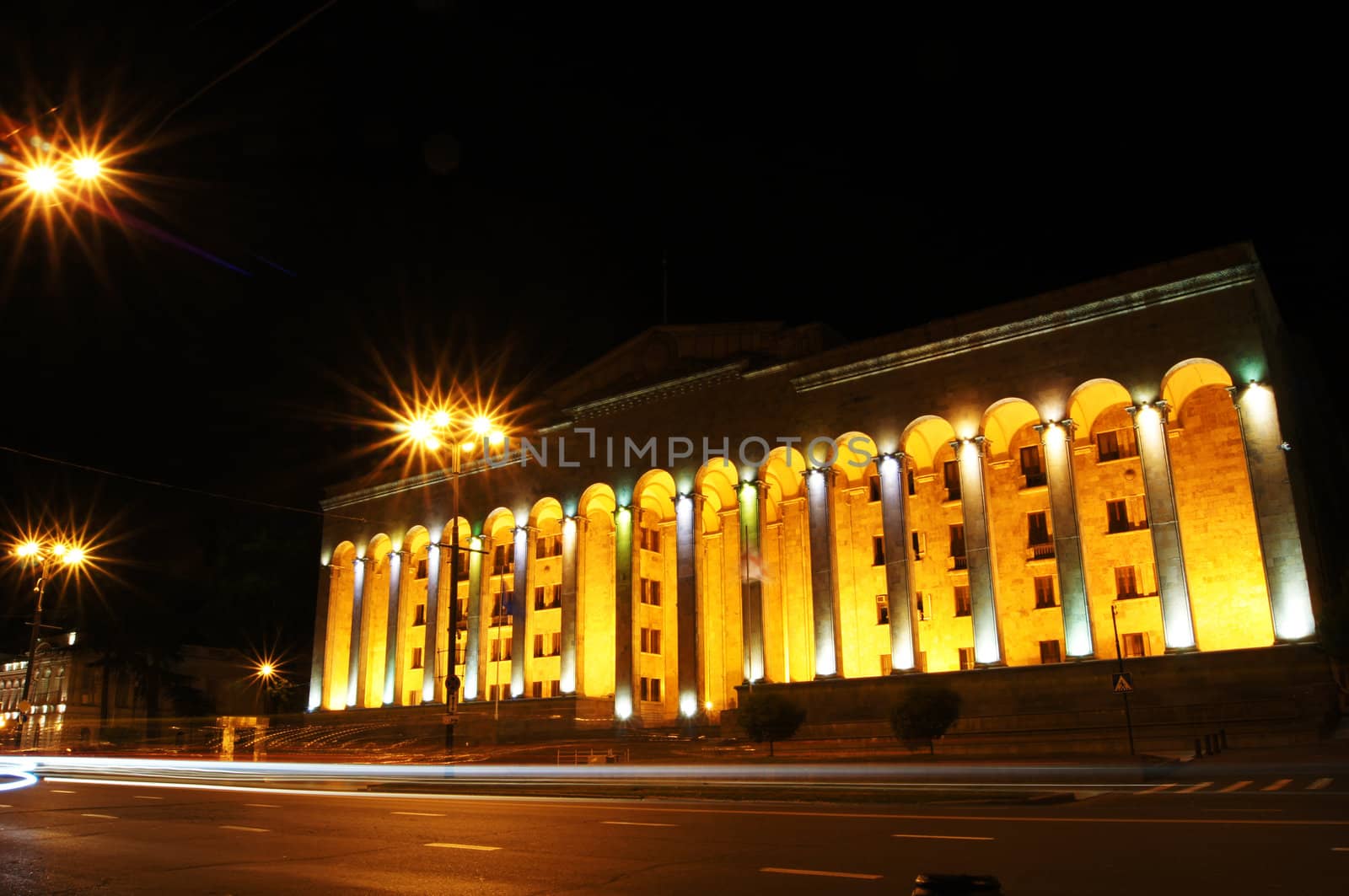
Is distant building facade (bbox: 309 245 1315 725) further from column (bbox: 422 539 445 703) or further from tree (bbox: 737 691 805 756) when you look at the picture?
tree (bbox: 737 691 805 756)

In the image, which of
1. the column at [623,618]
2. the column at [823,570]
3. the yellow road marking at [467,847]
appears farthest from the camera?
the column at [623,618]

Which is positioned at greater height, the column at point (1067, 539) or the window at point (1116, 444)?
the window at point (1116, 444)

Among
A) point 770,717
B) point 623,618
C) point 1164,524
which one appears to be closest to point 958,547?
point 1164,524

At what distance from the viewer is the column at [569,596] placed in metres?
47.8

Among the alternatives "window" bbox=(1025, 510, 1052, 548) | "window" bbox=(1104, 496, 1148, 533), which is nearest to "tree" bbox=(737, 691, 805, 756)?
"window" bbox=(1025, 510, 1052, 548)

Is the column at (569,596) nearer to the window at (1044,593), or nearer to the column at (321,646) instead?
the column at (321,646)

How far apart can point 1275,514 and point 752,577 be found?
62.8ft

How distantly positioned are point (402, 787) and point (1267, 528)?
89.8 ft

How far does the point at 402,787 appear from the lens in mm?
21781

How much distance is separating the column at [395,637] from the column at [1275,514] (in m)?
42.4

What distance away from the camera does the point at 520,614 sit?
5053cm

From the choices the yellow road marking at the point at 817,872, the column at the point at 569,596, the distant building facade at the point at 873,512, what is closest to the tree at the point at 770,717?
the distant building facade at the point at 873,512

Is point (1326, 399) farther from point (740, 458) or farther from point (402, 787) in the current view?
point (402, 787)

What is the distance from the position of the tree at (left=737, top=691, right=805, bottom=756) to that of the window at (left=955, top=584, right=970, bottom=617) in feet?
34.8
